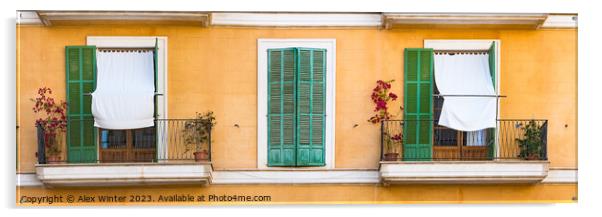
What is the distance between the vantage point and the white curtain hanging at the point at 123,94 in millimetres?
11086

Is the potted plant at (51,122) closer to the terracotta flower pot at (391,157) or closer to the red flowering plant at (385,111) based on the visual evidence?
the red flowering plant at (385,111)

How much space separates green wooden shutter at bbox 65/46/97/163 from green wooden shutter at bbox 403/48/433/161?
2473mm

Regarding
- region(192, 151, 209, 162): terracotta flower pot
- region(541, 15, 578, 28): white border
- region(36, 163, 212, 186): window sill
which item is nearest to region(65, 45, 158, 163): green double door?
region(36, 163, 212, 186): window sill

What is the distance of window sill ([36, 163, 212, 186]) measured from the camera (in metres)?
11.0

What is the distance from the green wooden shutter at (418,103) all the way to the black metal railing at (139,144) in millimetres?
1584

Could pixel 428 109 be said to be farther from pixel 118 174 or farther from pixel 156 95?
pixel 118 174

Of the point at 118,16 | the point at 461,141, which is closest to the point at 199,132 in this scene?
the point at 118,16

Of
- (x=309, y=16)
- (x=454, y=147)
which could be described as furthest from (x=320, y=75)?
(x=454, y=147)

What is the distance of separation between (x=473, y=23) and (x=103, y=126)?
9.86ft

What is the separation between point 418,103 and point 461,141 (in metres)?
0.46

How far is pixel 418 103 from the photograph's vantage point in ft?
37.0

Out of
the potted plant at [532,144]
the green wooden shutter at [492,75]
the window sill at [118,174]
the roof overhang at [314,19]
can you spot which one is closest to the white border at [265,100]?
the roof overhang at [314,19]

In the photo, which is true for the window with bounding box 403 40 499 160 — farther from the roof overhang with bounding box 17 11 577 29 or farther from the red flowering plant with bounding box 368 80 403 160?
the roof overhang with bounding box 17 11 577 29
